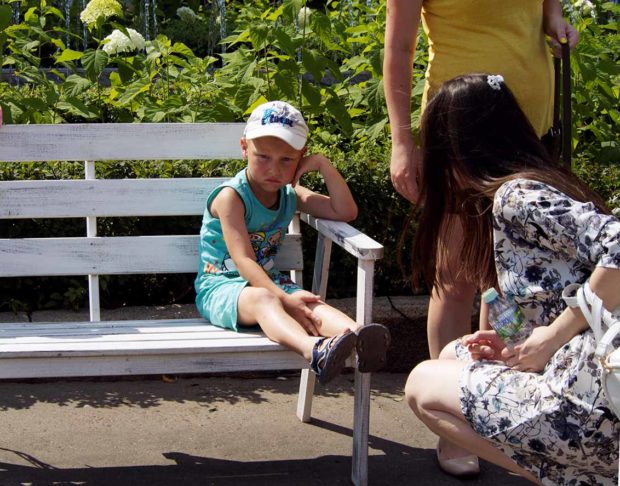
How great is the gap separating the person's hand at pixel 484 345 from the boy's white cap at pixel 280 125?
117 centimetres

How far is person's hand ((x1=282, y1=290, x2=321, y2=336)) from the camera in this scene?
11.2ft

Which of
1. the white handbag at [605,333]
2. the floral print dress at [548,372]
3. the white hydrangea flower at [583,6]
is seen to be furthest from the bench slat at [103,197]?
the white hydrangea flower at [583,6]

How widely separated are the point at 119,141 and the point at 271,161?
60 cm

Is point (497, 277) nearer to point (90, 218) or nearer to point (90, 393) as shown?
point (90, 218)

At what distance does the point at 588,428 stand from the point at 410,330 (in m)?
2.18

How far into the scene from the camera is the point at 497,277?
277 centimetres

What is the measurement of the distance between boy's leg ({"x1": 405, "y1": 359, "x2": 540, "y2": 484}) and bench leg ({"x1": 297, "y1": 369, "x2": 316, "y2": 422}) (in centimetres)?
112

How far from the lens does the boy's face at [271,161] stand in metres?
3.66

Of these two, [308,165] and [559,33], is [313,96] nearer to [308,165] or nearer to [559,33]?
[308,165]

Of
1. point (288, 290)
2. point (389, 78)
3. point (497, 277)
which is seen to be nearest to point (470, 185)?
point (497, 277)

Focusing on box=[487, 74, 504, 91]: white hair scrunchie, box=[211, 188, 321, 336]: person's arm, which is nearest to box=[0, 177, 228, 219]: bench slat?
box=[211, 188, 321, 336]: person's arm

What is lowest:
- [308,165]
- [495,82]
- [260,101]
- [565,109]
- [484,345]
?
[484,345]

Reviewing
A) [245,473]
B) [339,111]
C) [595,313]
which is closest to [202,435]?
[245,473]

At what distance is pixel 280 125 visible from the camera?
11.8 ft
